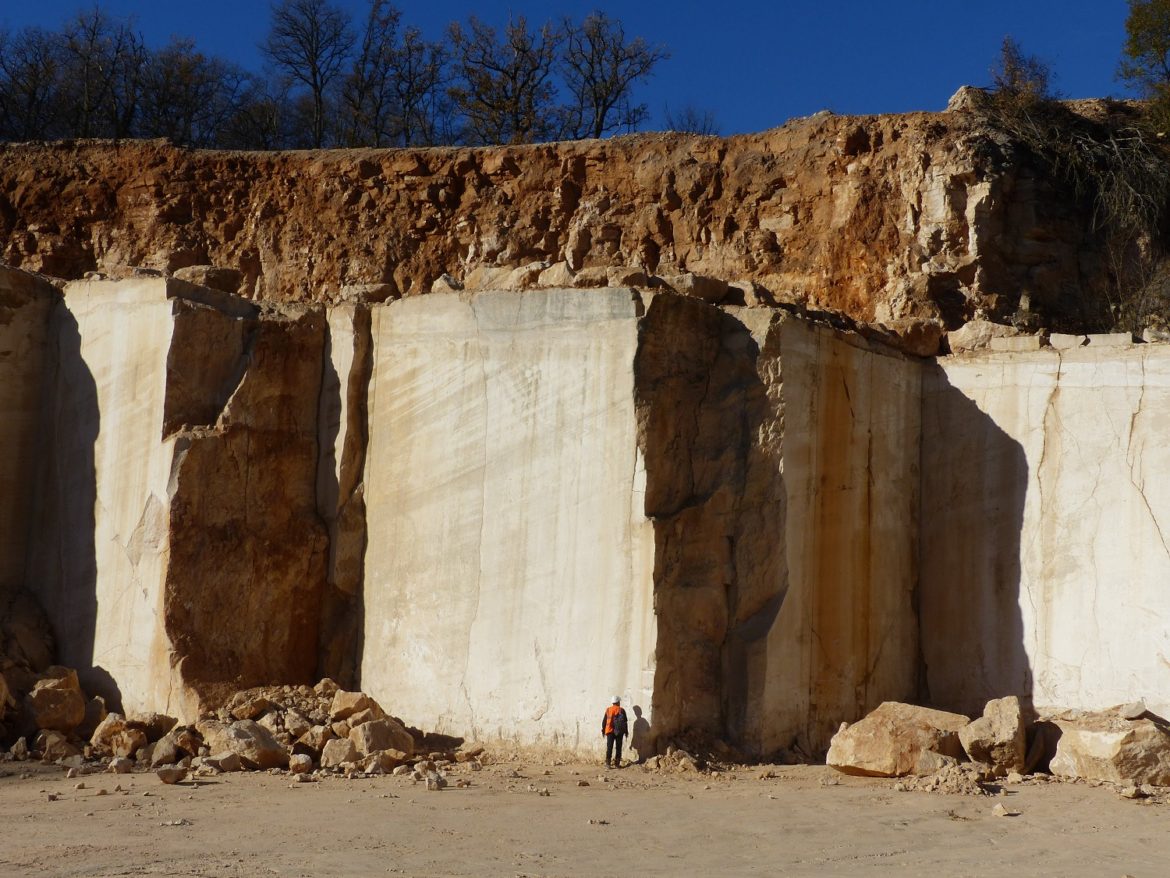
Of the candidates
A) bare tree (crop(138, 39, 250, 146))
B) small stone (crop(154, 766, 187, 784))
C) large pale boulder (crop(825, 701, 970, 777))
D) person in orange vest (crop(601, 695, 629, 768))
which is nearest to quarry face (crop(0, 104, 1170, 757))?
person in orange vest (crop(601, 695, 629, 768))

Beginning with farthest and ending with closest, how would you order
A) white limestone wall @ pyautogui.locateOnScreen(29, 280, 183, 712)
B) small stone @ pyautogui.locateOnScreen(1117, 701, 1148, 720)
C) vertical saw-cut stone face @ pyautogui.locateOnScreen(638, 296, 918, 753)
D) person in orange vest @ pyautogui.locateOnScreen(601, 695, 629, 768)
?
white limestone wall @ pyautogui.locateOnScreen(29, 280, 183, 712), vertical saw-cut stone face @ pyautogui.locateOnScreen(638, 296, 918, 753), small stone @ pyautogui.locateOnScreen(1117, 701, 1148, 720), person in orange vest @ pyautogui.locateOnScreen(601, 695, 629, 768)

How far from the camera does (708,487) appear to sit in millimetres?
11664

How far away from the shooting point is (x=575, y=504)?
11445mm

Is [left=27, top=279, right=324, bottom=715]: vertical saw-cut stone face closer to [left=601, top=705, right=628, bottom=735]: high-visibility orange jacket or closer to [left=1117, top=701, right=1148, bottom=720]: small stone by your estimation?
[left=601, top=705, right=628, bottom=735]: high-visibility orange jacket

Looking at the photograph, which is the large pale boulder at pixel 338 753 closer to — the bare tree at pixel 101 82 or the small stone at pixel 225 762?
the small stone at pixel 225 762

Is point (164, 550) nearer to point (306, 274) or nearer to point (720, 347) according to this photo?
point (720, 347)

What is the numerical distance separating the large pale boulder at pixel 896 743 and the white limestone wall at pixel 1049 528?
4.44ft

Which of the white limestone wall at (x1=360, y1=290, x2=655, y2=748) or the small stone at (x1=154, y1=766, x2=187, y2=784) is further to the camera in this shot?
the white limestone wall at (x1=360, y1=290, x2=655, y2=748)

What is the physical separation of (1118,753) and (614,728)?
3.29 m

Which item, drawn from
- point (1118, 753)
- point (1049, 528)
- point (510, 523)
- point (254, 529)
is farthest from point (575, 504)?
point (1118, 753)

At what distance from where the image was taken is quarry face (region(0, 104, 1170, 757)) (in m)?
11.4

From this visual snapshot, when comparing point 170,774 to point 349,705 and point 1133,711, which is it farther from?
point 1133,711

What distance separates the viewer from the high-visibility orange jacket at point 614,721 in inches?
420

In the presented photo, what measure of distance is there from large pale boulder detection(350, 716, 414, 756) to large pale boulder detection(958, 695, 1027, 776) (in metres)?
3.82
